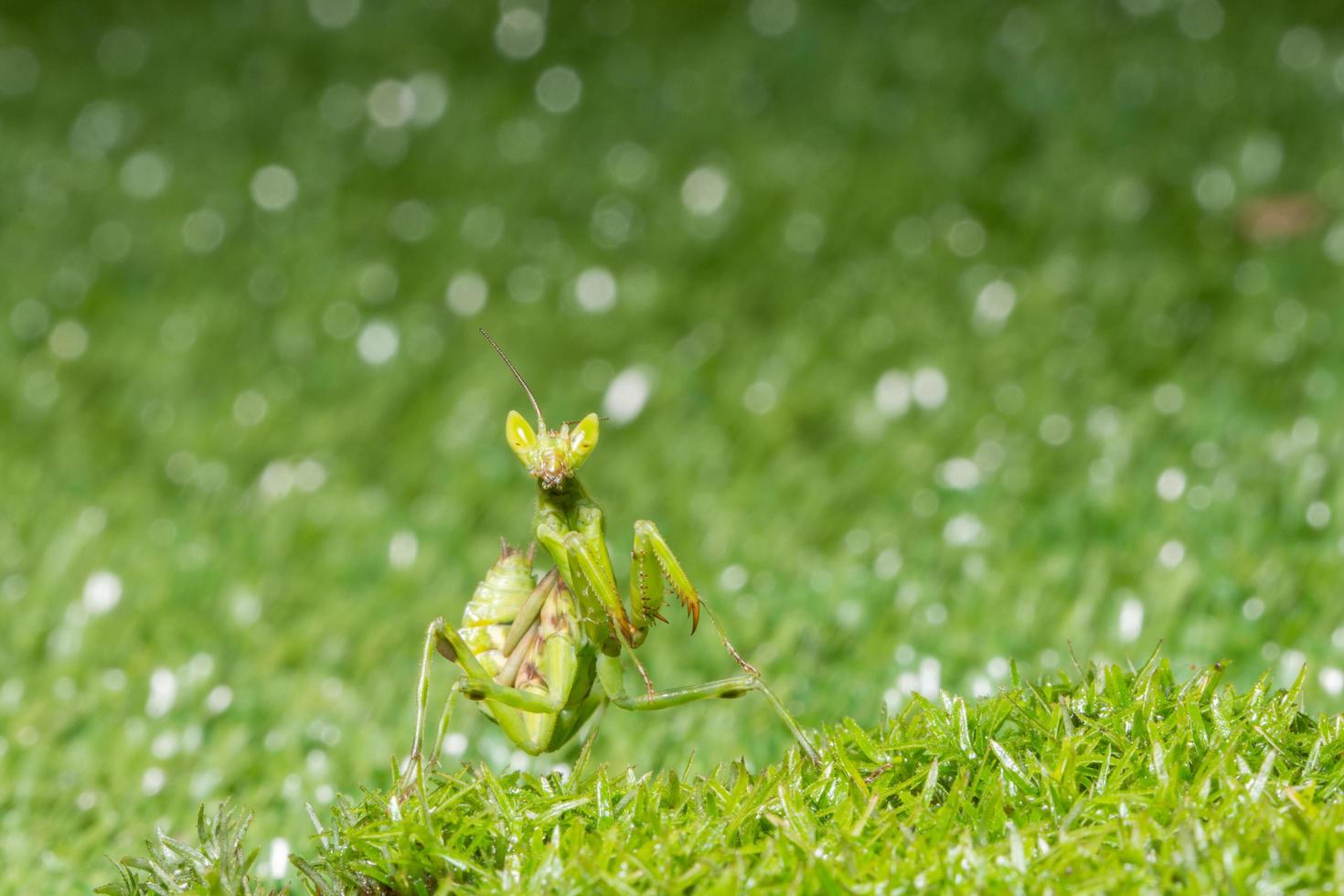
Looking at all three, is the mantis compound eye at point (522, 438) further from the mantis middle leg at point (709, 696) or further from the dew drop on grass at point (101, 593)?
the dew drop on grass at point (101, 593)

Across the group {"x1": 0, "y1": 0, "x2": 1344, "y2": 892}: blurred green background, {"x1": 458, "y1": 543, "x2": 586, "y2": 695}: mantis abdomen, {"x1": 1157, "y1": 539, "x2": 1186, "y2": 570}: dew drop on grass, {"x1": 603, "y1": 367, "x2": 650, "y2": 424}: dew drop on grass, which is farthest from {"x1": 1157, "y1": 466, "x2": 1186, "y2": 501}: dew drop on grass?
{"x1": 458, "y1": 543, "x2": 586, "y2": 695}: mantis abdomen

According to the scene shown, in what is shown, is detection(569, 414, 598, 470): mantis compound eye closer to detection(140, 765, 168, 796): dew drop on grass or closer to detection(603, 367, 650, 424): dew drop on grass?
detection(140, 765, 168, 796): dew drop on grass

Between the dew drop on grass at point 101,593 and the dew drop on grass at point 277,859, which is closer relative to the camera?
the dew drop on grass at point 277,859

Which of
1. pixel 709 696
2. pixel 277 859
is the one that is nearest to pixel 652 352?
pixel 277 859

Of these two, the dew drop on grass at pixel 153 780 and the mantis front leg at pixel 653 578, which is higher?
the mantis front leg at pixel 653 578

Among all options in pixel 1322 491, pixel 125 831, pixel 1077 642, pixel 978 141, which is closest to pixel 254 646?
pixel 125 831

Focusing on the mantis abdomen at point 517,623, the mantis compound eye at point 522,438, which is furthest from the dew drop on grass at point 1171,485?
the mantis compound eye at point 522,438

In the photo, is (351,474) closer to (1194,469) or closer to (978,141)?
(1194,469)

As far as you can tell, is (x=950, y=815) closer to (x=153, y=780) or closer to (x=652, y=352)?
(x=153, y=780)
